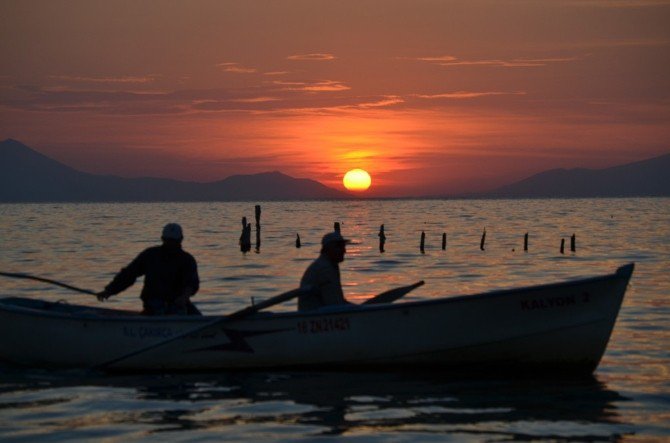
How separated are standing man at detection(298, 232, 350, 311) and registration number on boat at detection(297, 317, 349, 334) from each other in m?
0.42

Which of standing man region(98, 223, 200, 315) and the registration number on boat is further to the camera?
standing man region(98, 223, 200, 315)

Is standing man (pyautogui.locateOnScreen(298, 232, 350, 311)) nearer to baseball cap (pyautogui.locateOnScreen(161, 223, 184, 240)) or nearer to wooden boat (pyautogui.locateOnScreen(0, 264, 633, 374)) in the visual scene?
wooden boat (pyautogui.locateOnScreen(0, 264, 633, 374))

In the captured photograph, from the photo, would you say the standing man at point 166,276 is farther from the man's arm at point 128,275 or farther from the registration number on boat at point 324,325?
the registration number on boat at point 324,325

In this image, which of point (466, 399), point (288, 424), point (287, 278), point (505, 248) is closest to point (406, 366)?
point (466, 399)

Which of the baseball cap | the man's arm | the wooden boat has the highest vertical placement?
the baseball cap

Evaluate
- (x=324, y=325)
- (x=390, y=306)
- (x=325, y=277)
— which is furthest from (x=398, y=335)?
(x=325, y=277)

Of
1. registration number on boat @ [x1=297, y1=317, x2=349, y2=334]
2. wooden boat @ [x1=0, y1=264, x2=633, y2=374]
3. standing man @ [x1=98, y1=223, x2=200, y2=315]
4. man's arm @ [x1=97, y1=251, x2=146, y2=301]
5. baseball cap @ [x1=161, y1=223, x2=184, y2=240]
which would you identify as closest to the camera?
wooden boat @ [x1=0, y1=264, x2=633, y2=374]

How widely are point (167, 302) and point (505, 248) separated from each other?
143ft

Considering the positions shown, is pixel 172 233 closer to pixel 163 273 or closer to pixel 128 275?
pixel 163 273

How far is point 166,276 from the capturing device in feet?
52.9

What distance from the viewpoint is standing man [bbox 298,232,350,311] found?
15133 millimetres

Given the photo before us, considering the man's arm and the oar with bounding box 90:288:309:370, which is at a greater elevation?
the man's arm

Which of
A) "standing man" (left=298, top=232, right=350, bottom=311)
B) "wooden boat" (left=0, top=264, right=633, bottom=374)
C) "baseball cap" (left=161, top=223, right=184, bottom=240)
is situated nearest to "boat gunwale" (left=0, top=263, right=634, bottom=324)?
"wooden boat" (left=0, top=264, right=633, bottom=374)

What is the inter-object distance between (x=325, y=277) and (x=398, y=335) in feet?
4.68
